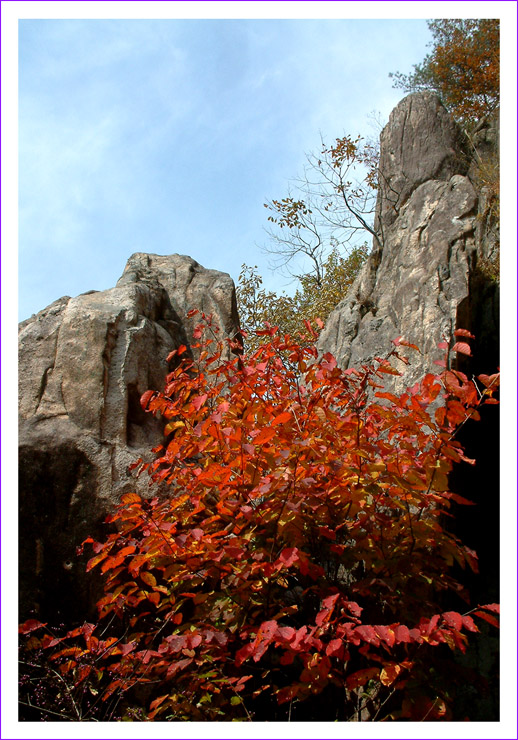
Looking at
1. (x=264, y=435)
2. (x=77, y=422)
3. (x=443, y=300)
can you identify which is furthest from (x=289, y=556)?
(x=443, y=300)

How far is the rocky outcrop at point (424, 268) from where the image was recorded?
6590mm

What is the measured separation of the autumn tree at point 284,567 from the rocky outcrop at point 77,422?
42 centimetres

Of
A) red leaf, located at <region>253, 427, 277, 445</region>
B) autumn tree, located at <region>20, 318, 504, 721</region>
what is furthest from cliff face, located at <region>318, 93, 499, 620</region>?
red leaf, located at <region>253, 427, 277, 445</region>

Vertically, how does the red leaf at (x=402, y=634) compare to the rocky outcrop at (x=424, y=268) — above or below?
below

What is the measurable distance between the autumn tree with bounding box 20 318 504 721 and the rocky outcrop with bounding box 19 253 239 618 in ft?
1.38

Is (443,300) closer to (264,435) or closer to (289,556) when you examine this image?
(264,435)

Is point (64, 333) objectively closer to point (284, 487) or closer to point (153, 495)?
point (153, 495)

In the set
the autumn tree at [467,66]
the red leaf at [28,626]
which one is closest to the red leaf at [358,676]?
the red leaf at [28,626]


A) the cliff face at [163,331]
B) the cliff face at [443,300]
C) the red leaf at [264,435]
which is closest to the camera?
the red leaf at [264,435]

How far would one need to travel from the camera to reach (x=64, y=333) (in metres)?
5.50

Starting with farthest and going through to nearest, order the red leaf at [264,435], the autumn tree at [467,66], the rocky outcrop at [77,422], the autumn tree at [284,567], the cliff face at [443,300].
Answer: the autumn tree at [467,66]
the cliff face at [443,300]
the rocky outcrop at [77,422]
the autumn tree at [284,567]
the red leaf at [264,435]

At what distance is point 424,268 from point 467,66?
21.4ft

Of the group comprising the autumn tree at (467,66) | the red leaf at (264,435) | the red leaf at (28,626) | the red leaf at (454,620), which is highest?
the autumn tree at (467,66)

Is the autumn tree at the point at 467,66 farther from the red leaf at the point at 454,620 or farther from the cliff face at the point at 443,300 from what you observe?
the red leaf at the point at 454,620
